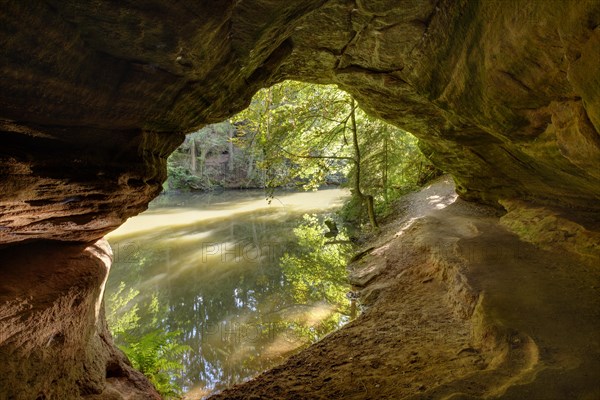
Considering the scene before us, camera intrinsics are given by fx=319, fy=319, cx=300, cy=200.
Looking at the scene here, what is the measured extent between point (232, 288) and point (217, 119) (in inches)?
245

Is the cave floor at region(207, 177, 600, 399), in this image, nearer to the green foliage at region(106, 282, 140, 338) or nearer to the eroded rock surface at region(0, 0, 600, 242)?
the eroded rock surface at region(0, 0, 600, 242)

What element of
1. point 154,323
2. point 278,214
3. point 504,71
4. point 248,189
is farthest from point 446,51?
point 248,189

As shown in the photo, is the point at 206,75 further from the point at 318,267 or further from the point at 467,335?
the point at 318,267

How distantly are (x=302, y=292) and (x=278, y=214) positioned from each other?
12161 mm

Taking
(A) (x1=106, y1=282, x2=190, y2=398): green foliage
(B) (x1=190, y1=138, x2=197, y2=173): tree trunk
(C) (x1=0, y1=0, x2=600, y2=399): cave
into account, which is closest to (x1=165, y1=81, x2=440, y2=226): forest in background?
(C) (x1=0, y1=0, x2=600, y2=399): cave

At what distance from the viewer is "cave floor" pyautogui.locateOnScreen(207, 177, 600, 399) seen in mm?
3027

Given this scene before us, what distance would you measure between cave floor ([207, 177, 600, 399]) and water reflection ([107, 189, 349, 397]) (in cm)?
136

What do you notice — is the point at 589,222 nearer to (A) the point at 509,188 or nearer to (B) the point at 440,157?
(A) the point at 509,188

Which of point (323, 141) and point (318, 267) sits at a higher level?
point (323, 141)

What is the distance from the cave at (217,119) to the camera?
7.91ft

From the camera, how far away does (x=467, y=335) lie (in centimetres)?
425

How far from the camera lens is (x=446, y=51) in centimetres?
393

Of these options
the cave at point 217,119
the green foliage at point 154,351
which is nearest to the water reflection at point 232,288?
the green foliage at point 154,351

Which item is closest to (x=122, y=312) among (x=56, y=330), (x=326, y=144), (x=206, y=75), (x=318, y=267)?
(x=56, y=330)
